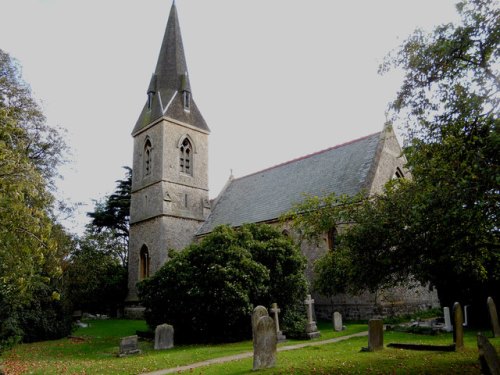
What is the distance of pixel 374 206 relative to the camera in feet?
31.0

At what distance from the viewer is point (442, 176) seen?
21.7ft

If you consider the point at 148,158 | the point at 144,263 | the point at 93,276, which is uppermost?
the point at 148,158

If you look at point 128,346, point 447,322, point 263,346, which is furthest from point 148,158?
point 263,346

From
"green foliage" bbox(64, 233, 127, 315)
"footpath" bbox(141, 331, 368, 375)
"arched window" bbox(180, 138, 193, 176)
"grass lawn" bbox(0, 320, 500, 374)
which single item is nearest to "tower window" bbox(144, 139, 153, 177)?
"arched window" bbox(180, 138, 193, 176)

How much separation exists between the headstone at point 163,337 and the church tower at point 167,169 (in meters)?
10.7

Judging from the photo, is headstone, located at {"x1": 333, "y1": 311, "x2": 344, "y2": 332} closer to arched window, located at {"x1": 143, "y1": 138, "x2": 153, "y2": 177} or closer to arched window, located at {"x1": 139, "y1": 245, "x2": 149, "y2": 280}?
arched window, located at {"x1": 139, "y1": 245, "x2": 149, "y2": 280}

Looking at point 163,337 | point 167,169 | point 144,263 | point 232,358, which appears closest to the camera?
point 232,358

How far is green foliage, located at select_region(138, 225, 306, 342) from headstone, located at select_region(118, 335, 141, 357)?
2.85 meters

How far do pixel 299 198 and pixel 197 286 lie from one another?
29.7ft

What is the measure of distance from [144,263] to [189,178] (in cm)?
637

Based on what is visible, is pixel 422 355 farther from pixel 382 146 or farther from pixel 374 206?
pixel 382 146

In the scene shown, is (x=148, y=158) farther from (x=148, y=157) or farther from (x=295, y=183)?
(x=295, y=183)

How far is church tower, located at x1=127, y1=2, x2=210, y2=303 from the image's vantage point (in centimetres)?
2544

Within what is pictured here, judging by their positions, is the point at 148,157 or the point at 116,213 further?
the point at 116,213
